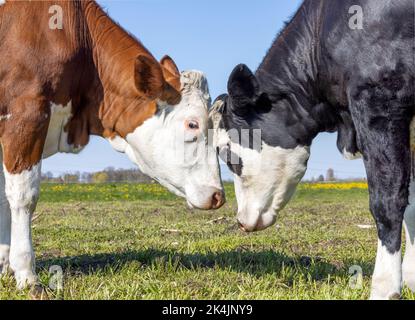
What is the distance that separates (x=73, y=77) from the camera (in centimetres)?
545

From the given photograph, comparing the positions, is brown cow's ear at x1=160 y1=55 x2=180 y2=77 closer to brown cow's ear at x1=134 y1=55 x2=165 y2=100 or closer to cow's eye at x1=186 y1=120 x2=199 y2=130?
brown cow's ear at x1=134 y1=55 x2=165 y2=100

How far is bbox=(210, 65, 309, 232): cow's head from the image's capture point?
517 centimetres

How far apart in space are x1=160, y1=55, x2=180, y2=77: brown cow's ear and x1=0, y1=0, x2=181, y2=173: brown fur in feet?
0.03

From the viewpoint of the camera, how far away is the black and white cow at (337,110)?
162 inches

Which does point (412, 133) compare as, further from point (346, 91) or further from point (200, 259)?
point (200, 259)

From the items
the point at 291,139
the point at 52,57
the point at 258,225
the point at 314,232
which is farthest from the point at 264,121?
the point at 314,232

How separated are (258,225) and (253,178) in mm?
440

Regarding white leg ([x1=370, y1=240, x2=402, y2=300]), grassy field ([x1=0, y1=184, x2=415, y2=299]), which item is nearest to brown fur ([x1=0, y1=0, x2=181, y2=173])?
grassy field ([x1=0, y1=184, x2=415, y2=299])

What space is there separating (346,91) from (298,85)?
72 cm

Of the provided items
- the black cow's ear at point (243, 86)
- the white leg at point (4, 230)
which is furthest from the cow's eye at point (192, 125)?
the white leg at point (4, 230)

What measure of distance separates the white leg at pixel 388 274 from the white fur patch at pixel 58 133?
9.44ft
